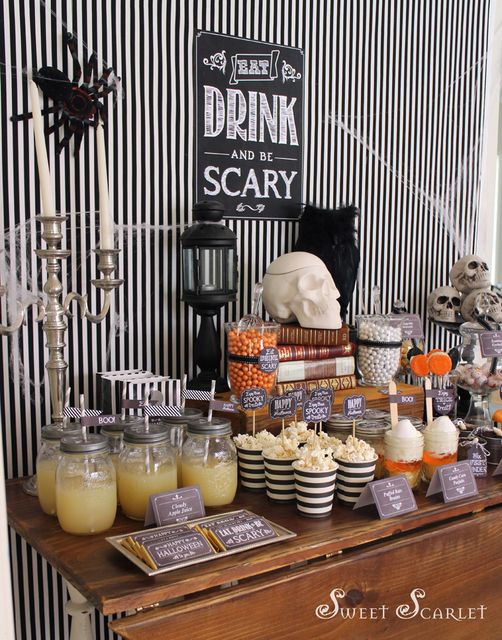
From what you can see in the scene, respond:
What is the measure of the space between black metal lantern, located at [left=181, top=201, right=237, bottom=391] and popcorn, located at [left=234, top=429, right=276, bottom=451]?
Answer: 0.33 metres

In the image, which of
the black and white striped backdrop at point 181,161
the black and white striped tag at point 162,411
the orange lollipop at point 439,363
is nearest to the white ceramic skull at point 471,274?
the black and white striped backdrop at point 181,161

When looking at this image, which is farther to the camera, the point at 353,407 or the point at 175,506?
the point at 353,407

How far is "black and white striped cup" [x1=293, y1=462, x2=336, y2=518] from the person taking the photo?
4.92 feet

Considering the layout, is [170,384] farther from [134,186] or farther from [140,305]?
[134,186]

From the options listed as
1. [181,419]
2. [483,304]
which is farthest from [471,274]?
[181,419]

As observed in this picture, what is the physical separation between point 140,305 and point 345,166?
36.8 inches

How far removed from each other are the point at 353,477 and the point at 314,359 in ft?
1.70

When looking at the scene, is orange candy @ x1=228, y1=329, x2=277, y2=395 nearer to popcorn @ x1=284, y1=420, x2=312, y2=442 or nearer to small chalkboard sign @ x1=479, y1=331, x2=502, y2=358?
popcorn @ x1=284, y1=420, x2=312, y2=442

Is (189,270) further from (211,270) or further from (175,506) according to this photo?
(175,506)

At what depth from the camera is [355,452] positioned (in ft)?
5.21

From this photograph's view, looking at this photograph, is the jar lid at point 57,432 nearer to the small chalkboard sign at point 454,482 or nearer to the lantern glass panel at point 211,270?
the lantern glass panel at point 211,270

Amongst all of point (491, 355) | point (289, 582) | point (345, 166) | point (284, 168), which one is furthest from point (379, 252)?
point (289, 582)

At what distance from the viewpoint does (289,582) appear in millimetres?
1363

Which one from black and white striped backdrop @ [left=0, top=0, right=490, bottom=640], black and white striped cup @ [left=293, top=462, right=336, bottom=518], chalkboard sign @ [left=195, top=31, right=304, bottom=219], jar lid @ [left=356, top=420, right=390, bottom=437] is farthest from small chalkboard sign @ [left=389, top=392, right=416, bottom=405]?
chalkboard sign @ [left=195, top=31, right=304, bottom=219]
